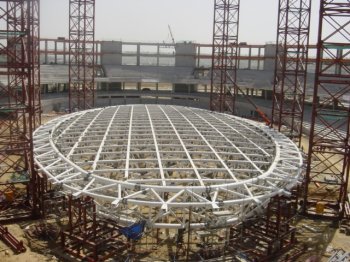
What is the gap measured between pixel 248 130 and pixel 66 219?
1335 cm

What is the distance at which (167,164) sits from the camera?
22.5 m

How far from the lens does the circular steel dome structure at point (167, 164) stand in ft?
52.5

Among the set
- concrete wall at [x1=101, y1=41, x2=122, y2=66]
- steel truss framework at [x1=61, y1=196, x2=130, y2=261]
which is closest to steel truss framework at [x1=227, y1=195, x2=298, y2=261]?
steel truss framework at [x1=61, y1=196, x2=130, y2=261]

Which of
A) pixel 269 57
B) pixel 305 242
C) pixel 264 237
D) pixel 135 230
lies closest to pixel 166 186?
pixel 135 230

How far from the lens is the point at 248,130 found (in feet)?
90.3

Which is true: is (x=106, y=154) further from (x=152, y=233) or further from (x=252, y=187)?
(x=252, y=187)

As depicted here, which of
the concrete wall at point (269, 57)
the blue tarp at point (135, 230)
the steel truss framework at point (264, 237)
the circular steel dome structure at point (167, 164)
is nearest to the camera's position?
the blue tarp at point (135, 230)

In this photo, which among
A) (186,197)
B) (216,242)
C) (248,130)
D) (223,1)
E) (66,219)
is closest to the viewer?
(186,197)

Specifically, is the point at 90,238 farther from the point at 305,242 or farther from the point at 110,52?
the point at 110,52

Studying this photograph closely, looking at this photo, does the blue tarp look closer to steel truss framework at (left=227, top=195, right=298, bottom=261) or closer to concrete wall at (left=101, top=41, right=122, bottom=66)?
steel truss framework at (left=227, top=195, right=298, bottom=261)

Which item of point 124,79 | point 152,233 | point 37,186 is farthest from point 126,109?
point 124,79

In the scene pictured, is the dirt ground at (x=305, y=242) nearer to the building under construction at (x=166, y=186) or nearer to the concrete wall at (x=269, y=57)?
the building under construction at (x=166, y=186)

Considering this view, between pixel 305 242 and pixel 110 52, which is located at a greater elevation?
pixel 110 52

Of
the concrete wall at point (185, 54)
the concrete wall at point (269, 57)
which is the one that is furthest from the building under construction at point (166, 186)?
the concrete wall at point (185, 54)
